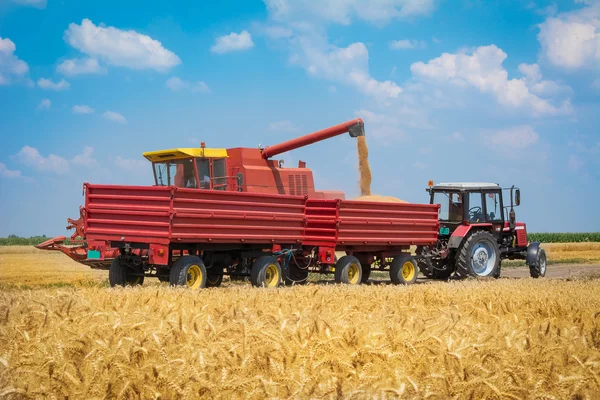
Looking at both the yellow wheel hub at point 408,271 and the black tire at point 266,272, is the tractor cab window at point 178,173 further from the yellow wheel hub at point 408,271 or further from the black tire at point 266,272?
the yellow wheel hub at point 408,271

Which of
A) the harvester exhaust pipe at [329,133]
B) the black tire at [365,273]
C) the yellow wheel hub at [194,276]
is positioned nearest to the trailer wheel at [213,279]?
the yellow wheel hub at [194,276]

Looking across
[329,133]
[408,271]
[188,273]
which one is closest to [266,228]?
[188,273]

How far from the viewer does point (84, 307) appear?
6848 millimetres

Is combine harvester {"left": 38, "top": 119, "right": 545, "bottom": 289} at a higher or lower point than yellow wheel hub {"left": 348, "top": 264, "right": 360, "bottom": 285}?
higher

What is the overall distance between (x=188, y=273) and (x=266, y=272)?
1804mm

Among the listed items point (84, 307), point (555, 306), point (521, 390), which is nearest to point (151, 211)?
point (84, 307)

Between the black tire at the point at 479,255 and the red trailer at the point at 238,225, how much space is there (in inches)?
34.9

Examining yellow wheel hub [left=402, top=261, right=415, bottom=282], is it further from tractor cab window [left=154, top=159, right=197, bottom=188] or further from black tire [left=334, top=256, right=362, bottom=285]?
tractor cab window [left=154, top=159, right=197, bottom=188]

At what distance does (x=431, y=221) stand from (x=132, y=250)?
784 centimetres

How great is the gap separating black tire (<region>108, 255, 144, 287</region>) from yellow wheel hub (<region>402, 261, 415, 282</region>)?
21.3 feet

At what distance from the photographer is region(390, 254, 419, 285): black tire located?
16.9 metres

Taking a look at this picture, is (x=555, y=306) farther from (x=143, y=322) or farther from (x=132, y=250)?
(x=132, y=250)

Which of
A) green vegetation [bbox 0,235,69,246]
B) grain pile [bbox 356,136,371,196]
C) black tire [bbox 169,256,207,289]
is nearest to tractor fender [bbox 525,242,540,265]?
grain pile [bbox 356,136,371,196]

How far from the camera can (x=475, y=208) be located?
1877 centimetres
